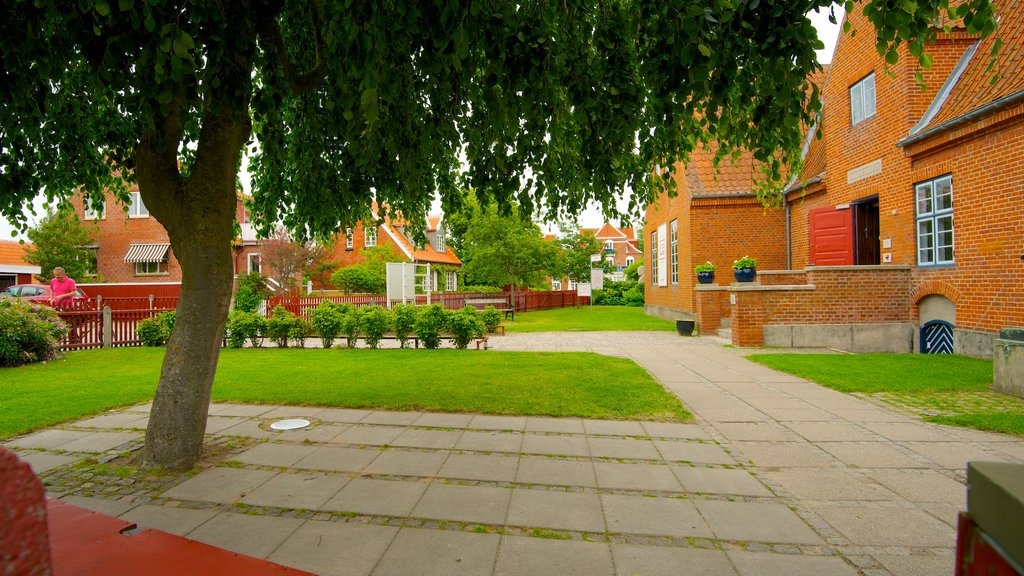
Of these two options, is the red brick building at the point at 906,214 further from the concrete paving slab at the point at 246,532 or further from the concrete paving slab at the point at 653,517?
the concrete paving slab at the point at 246,532

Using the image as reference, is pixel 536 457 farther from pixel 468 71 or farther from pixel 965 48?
pixel 965 48

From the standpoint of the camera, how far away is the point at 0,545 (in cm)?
67

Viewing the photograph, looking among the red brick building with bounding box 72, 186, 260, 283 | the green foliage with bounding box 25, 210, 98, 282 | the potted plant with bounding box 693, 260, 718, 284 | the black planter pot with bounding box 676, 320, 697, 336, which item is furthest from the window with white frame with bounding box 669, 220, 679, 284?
the green foliage with bounding box 25, 210, 98, 282

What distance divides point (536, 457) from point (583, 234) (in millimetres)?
50541

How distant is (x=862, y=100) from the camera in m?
13.2

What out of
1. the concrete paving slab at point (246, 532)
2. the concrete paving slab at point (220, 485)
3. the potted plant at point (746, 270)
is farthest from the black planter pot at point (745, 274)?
the concrete paving slab at point (246, 532)

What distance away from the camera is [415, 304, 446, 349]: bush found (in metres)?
12.5

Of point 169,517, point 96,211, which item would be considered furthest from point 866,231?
point 96,211

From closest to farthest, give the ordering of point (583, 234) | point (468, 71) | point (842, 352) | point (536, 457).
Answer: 1. point (468, 71)
2. point (536, 457)
3. point (842, 352)
4. point (583, 234)

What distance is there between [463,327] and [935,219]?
35.0ft

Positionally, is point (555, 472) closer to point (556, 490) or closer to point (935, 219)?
point (556, 490)

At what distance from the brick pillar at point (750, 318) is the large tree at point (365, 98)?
26.6 feet

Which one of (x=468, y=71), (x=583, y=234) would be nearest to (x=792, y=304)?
(x=468, y=71)

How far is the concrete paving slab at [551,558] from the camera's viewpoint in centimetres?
277
